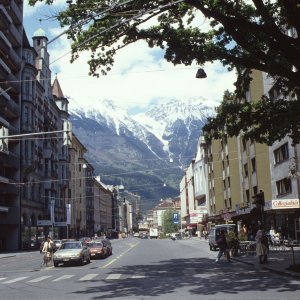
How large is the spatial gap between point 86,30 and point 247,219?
4648 centimetres

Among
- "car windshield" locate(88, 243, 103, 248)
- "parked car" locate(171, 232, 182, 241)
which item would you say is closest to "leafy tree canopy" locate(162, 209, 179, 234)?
"parked car" locate(171, 232, 182, 241)

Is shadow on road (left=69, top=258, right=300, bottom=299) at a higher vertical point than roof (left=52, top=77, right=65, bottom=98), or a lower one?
lower

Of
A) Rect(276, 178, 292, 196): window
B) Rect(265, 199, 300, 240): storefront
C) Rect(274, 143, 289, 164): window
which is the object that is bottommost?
Rect(265, 199, 300, 240): storefront

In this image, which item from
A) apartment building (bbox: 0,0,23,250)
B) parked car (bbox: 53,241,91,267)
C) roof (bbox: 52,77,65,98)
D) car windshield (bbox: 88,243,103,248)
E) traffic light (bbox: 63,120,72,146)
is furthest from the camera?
roof (bbox: 52,77,65,98)

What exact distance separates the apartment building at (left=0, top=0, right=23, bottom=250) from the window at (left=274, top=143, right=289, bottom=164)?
29.9m

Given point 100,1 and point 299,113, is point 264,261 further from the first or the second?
point 100,1

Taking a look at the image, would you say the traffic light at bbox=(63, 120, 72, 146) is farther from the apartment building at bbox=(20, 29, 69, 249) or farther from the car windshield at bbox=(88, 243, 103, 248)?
the apartment building at bbox=(20, 29, 69, 249)

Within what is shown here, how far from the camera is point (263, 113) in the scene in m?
20.2

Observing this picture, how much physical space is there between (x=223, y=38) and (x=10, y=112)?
152 feet

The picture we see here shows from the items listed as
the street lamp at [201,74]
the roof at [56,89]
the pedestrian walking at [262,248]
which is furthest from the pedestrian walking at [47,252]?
the roof at [56,89]

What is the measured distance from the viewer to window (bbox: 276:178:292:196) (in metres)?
42.2

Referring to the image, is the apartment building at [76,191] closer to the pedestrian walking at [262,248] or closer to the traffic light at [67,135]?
the pedestrian walking at [262,248]

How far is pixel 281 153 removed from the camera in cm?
4444

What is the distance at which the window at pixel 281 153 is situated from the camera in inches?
1678
